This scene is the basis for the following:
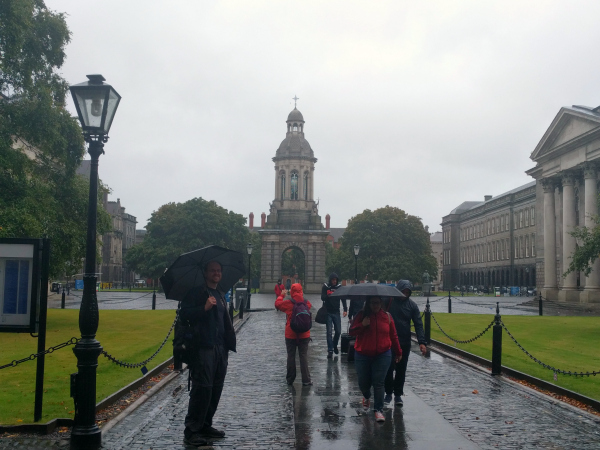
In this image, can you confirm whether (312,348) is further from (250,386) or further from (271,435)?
(271,435)

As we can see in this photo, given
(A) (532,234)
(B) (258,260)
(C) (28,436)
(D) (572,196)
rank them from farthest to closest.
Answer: (B) (258,260) < (A) (532,234) < (D) (572,196) < (C) (28,436)

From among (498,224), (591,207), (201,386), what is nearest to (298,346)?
(201,386)

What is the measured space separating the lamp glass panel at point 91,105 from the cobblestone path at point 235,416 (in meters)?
3.87

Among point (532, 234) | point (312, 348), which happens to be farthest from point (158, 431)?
point (532, 234)

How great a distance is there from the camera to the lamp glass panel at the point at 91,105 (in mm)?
8094

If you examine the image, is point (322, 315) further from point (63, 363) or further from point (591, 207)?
point (591, 207)

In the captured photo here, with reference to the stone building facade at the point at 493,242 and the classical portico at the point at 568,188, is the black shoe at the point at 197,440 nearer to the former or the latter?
Answer: the classical portico at the point at 568,188

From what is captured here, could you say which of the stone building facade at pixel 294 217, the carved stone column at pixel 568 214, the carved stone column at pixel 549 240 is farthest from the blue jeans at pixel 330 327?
the stone building facade at pixel 294 217

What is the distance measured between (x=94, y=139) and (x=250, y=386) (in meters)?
5.41

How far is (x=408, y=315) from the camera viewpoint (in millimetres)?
10070

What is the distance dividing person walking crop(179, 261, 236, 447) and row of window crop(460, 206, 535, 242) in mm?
84323

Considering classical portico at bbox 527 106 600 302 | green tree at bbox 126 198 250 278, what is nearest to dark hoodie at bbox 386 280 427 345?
classical portico at bbox 527 106 600 302

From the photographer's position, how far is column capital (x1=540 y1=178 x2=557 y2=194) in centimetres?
5329

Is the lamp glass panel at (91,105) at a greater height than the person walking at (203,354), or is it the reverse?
the lamp glass panel at (91,105)
